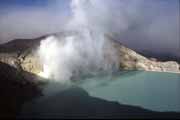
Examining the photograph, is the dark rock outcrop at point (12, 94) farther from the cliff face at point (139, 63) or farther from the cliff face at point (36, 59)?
the cliff face at point (139, 63)

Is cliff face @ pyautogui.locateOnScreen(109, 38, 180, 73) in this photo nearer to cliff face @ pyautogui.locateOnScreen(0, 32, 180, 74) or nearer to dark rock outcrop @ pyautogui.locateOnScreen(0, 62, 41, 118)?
cliff face @ pyautogui.locateOnScreen(0, 32, 180, 74)

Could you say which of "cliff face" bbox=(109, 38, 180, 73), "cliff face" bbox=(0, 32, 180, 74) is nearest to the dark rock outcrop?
"cliff face" bbox=(0, 32, 180, 74)

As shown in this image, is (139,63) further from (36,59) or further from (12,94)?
(12,94)

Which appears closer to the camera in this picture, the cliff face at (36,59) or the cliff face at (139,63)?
the cliff face at (36,59)

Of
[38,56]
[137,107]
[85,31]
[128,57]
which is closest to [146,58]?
[128,57]

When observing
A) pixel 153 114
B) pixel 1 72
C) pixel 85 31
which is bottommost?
pixel 153 114

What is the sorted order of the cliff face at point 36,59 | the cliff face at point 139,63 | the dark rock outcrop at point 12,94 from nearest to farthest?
the dark rock outcrop at point 12,94, the cliff face at point 36,59, the cliff face at point 139,63

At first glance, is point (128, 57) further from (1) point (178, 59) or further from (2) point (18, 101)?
(2) point (18, 101)

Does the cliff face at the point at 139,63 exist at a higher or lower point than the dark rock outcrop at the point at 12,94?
higher

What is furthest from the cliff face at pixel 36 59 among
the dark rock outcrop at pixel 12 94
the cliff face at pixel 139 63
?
the dark rock outcrop at pixel 12 94
